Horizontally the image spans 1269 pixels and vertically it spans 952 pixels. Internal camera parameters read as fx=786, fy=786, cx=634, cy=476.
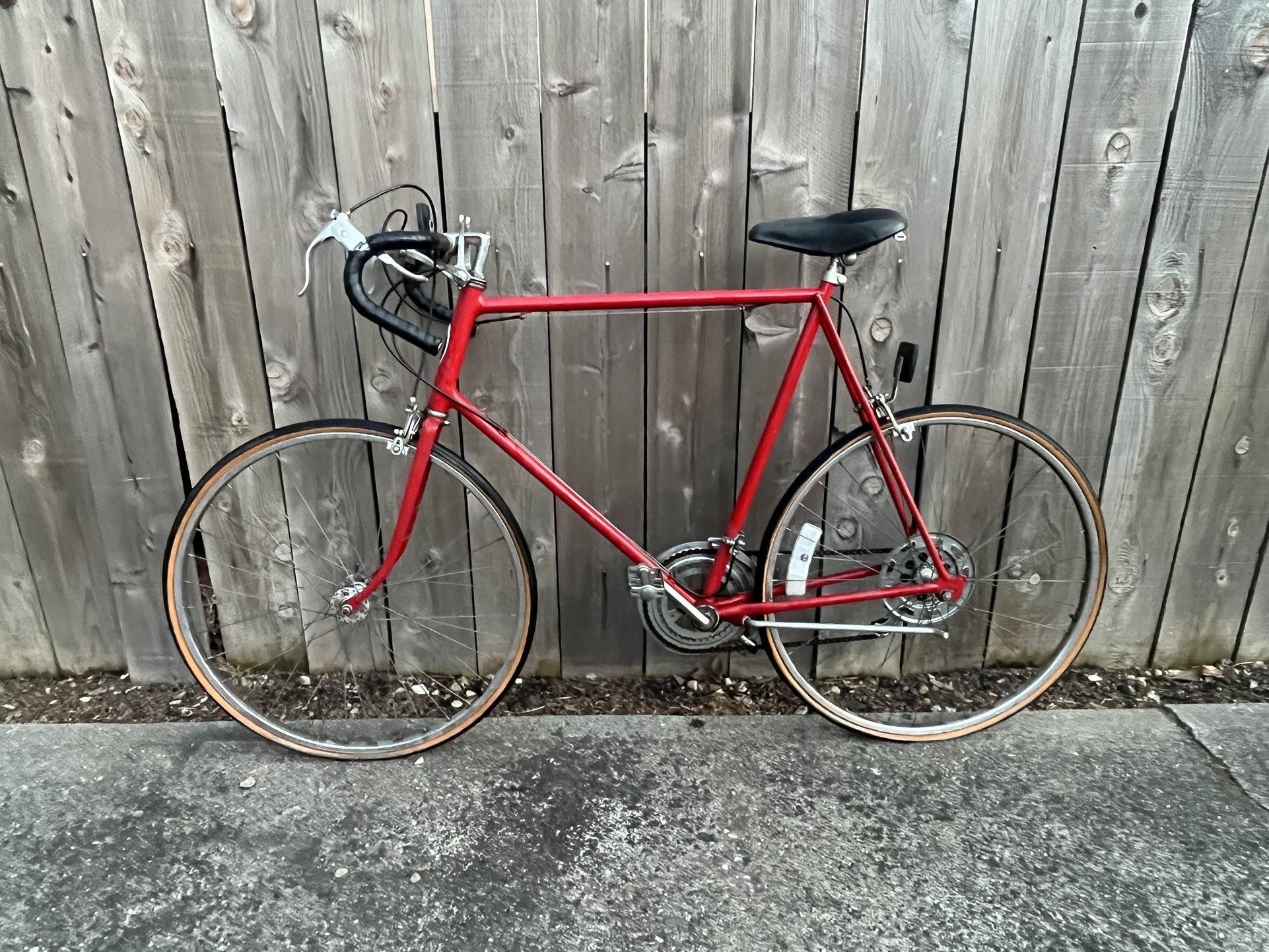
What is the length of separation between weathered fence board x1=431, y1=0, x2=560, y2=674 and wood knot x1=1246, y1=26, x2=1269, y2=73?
1.83 m

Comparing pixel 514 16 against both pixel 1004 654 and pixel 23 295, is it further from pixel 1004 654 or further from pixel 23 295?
pixel 1004 654

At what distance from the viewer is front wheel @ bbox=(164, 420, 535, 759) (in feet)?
7.39

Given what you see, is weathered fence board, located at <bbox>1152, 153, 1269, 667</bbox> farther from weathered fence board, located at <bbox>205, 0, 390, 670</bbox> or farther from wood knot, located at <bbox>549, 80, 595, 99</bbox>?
weathered fence board, located at <bbox>205, 0, 390, 670</bbox>

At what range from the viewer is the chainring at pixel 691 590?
7.26 ft

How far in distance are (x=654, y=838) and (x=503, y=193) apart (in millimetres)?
1700

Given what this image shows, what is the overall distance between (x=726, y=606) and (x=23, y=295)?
2.14 meters

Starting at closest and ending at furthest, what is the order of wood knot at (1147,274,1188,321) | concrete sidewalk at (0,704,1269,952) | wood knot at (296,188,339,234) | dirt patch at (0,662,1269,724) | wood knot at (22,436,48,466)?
concrete sidewalk at (0,704,1269,952) < wood knot at (296,188,339,234) < wood knot at (1147,274,1188,321) < wood knot at (22,436,48,466) < dirt patch at (0,662,1269,724)

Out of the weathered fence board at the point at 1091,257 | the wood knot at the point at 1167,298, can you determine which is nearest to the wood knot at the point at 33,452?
the weathered fence board at the point at 1091,257

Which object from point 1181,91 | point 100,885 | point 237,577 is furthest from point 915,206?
point 100,885

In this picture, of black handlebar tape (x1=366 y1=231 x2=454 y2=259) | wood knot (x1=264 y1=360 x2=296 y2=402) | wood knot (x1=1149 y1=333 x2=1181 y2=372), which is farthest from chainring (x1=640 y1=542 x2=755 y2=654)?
wood knot (x1=1149 y1=333 x2=1181 y2=372)

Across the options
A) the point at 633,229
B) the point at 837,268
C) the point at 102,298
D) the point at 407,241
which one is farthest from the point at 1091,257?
the point at 102,298

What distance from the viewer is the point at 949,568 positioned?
7.26 ft

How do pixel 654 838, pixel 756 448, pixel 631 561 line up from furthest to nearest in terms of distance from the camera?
pixel 631 561
pixel 756 448
pixel 654 838

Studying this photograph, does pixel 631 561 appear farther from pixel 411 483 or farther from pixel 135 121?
pixel 135 121
